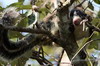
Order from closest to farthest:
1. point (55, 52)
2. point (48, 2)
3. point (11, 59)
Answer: point (11, 59)
point (48, 2)
point (55, 52)

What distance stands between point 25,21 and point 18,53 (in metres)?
0.30

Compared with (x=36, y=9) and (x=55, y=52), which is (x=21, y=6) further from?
(x=55, y=52)

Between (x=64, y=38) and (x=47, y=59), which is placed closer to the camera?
(x=64, y=38)

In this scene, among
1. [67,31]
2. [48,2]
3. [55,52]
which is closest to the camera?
[67,31]

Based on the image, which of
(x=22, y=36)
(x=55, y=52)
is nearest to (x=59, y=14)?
(x=22, y=36)

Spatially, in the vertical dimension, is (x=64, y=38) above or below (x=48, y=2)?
below

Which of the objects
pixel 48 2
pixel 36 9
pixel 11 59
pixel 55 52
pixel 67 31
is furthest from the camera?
pixel 55 52

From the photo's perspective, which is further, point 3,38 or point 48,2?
point 48,2

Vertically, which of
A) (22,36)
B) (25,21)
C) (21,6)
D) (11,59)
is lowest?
(11,59)

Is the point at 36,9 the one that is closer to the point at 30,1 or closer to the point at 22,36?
the point at 30,1

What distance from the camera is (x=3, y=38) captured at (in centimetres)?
164

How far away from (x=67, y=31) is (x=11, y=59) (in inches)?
18.5

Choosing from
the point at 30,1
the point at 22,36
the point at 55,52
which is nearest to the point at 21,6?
the point at 30,1

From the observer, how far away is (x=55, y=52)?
2.25m
